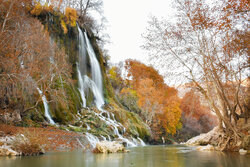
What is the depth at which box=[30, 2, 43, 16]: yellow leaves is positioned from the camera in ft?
75.4

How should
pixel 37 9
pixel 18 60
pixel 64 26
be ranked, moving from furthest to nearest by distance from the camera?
pixel 64 26 < pixel 37 9 < pixel 18 60

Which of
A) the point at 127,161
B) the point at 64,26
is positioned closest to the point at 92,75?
the point at 64,26

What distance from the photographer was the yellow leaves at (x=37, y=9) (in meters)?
23.0

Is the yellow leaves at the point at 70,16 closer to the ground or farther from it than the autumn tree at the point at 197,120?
farther from it

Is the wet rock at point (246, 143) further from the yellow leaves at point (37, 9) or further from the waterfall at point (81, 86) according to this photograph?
the yellow leaves at point (37, 9)

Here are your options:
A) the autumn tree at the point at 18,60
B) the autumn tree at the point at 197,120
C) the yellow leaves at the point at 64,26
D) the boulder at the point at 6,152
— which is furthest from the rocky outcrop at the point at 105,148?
the autumn tree at the point at 197,120

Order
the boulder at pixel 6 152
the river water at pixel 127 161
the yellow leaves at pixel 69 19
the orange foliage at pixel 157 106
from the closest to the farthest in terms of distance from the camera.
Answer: the river water at pixel 127 161 → the boulder at pixel 6 152 → the yellow leaves at pixel 69 19 → the orange foliage at pixel 157 106

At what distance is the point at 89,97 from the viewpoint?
23.8 meters

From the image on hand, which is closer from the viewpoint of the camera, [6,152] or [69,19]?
[6,152]

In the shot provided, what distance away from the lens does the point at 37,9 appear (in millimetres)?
23203

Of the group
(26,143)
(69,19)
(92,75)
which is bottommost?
(26,143)

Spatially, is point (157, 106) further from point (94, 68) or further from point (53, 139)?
point (53, 139)

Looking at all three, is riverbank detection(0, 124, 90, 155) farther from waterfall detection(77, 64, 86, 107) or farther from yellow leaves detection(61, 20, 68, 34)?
yellow leaves detection(61, 20, 68, 34)

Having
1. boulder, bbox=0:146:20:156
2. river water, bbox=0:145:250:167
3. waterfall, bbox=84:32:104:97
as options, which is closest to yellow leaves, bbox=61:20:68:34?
waterfall, bbox=84:32:104:97
